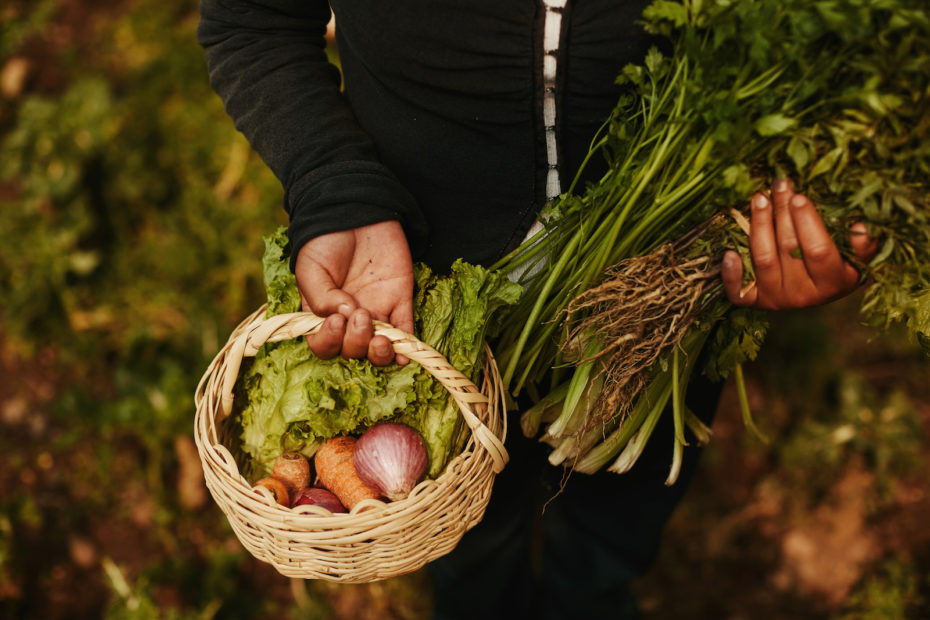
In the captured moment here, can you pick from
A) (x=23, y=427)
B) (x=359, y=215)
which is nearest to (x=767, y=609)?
(x=359, y=215)

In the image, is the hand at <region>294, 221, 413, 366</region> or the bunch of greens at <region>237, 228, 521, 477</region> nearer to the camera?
the hand at <region>294, 221, 413, 366</region>

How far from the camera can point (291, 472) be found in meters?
1.57

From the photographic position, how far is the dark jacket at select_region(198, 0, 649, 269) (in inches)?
54.5

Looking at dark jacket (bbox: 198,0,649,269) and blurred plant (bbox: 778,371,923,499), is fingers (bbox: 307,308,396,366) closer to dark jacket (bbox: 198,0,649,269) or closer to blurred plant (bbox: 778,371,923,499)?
dark jacket (bbox: 198,0,649,269)

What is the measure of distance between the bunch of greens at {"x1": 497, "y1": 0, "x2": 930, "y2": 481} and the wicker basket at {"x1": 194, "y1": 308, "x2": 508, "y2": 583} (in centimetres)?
30

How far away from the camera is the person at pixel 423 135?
136cm

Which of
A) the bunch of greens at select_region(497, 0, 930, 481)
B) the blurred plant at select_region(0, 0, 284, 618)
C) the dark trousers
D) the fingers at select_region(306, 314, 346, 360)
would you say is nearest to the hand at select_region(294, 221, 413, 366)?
the fingers at select_region(306, 314, 346, 360)

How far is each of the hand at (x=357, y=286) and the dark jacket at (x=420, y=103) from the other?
5cm

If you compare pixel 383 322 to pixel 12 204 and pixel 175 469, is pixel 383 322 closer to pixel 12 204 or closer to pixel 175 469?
pixel 175 469

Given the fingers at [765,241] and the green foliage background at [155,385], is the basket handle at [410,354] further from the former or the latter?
the green foliage background at [155,385]

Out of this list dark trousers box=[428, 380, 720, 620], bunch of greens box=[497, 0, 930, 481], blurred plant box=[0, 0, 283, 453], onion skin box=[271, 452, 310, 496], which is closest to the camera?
bunch of greens box=[497, 0, 930, 481]

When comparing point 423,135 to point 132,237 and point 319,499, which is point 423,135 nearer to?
point 319,499

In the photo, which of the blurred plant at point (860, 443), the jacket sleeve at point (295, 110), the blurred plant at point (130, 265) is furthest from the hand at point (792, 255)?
the blurred plant at point (130, 265)

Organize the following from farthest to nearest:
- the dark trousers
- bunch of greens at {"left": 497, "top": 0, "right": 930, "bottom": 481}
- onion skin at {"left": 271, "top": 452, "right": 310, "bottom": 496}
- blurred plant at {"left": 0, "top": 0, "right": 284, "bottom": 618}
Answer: blurred plant at {"left": 0, "top": 0, "right": 284, "bottom": 618}
the dark trousers
onion skin at {"left": 271, "top": 452, "right": 310, "bottom": 496}
bunch of greens at {"left": 497, "top": 0, "right": 930, "bottom": 481}
